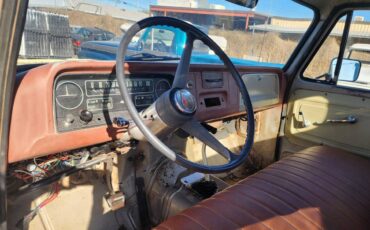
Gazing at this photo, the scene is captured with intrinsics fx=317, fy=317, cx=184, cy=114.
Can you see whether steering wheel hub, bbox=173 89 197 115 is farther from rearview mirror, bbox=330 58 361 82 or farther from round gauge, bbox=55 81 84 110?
rearview mirror, bbox=330 58 361 82

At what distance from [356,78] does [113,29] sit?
1.82 metres

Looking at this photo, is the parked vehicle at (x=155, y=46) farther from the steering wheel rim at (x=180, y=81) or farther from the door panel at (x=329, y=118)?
the door panel at (x=329, y=118)

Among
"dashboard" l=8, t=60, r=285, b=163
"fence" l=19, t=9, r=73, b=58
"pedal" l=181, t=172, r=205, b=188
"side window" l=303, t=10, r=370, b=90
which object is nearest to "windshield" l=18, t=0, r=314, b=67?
"fence" l=19, t=9, r=73, b=58

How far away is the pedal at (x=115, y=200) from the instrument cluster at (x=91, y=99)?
539 millimetres

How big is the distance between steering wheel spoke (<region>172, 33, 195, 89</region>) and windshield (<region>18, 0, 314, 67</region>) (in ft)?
0.41

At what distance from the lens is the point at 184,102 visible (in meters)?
1.33

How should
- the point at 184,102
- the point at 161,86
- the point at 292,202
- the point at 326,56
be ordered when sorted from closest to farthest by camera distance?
the point at 184,102 → the point at 292,202 → the point at 161,86 → the point at 326,56

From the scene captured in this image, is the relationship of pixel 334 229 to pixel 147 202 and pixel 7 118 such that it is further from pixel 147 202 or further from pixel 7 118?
pixel 7 118

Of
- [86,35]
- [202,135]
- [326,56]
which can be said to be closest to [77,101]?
[86,35]

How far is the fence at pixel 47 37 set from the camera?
1237 millimetres

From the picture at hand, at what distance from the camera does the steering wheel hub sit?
1.31 metres

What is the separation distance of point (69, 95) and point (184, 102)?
19.8 inches

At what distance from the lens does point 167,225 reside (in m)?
1.27

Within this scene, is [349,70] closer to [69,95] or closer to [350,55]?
[350,55]
